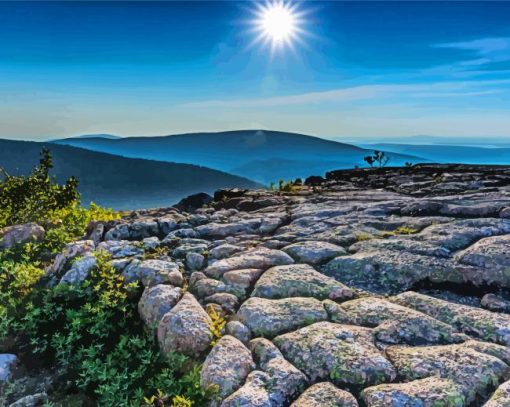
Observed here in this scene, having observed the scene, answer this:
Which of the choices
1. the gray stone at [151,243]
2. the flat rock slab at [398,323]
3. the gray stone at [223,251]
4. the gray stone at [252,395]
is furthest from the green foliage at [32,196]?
the flat rock slab at [398,323]

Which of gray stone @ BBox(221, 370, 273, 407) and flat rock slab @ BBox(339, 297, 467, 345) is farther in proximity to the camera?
flat rock slab @ BBox(339, 297, 467, 345)

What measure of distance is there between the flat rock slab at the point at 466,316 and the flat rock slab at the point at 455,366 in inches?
25.1

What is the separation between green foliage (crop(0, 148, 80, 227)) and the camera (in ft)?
47.4

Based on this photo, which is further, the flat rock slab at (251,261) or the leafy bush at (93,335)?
the flat rock slab at (251,261)

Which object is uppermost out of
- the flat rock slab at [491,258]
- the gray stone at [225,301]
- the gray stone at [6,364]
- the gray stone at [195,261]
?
the flat rock slab at [491,258]

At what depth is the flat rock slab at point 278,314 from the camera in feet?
22.3

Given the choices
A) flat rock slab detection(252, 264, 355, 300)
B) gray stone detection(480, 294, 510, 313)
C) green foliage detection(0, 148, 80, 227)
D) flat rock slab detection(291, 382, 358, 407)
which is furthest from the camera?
green foliage detection(0, 148, 80, 227)

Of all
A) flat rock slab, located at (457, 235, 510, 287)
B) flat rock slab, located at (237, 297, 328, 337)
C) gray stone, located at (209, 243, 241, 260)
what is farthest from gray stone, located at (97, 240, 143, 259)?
flat rock slab, located at (457, 235, 510, 287)

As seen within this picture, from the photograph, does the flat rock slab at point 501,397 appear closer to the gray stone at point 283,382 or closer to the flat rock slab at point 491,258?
the gray stone at point 283,382

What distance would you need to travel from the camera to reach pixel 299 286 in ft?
26.2

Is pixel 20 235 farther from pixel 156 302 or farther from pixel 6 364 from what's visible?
pixel 156 302

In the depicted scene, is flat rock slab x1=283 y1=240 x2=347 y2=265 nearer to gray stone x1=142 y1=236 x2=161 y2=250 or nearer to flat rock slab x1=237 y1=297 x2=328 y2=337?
flat rock slab x1=237 y1=297 x2=328 y2=337

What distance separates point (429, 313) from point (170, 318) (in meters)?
4.31

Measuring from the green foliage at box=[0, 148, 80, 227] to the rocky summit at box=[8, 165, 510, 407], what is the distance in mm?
3867
